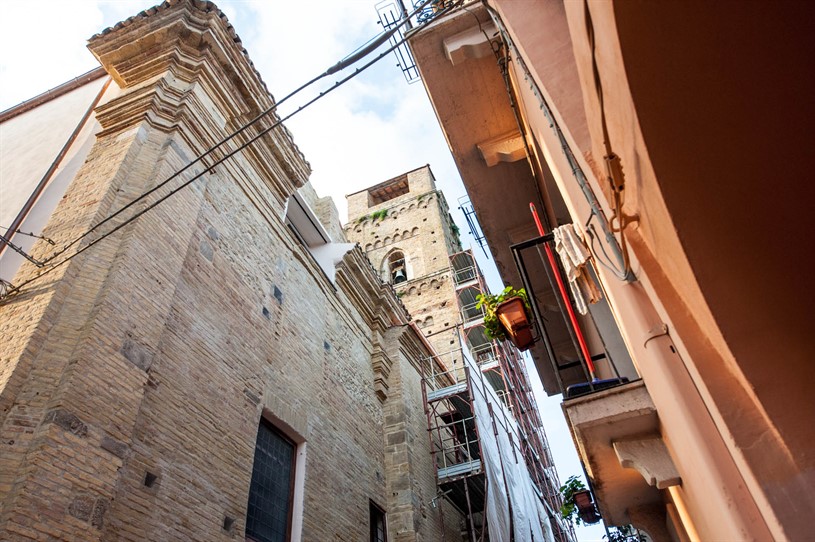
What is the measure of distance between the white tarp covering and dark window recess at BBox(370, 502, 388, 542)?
240cm

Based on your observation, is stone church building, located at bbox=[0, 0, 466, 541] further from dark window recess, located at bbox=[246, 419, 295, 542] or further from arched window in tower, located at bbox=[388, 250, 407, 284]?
arched window in tower, located at bbox=[388, 250, 407, 284]

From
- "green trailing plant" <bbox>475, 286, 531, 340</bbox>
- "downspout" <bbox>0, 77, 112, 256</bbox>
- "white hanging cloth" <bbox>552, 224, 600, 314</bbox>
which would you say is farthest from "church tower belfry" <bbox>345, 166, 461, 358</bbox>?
"white hanging cloth" <bbox>552, 224, 600, 314</bbox>

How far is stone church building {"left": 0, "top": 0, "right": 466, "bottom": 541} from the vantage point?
4.76 m

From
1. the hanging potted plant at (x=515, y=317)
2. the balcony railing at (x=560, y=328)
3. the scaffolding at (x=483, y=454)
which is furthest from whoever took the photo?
the scaffolding at (x=483, y=454)

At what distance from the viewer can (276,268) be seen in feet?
31.0

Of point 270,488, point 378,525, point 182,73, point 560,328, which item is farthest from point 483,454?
point 182,73

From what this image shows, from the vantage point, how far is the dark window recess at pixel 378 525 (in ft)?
33.2

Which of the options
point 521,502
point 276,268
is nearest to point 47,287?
point 276,268

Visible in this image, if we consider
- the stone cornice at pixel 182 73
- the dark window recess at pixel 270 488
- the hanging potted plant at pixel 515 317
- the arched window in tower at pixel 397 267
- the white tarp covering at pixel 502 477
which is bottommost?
Answer: the dark window recess at pixel 270 488

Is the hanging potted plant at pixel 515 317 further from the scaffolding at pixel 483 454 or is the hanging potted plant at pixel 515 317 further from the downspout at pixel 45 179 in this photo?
the scaffolding at pixel 483 454

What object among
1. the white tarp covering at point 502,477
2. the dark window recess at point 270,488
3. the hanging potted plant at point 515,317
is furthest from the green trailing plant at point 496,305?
the white tarp covering at point 502,477

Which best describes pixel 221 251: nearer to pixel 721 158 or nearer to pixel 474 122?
pixel 474 122

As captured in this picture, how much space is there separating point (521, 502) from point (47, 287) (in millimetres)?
13321

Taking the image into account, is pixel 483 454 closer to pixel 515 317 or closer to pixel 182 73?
pixel 515 317
